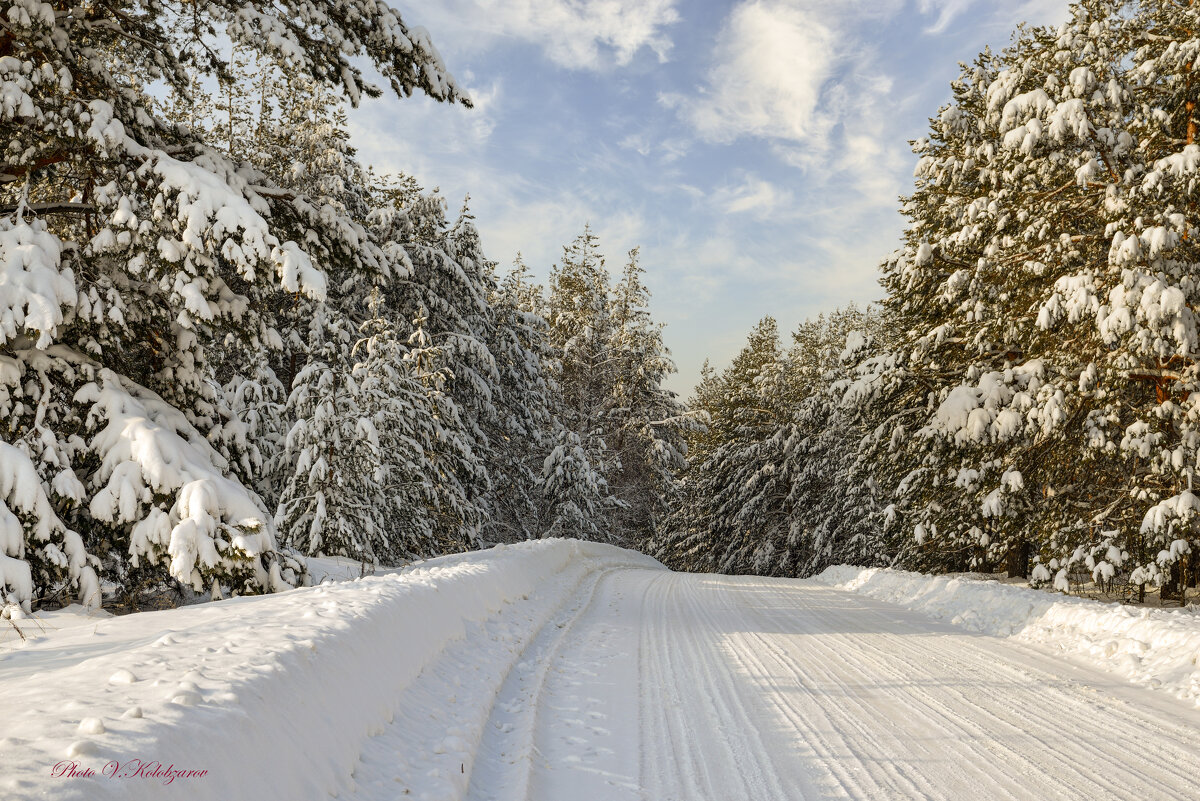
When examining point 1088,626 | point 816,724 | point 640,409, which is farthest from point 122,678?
point 640,409

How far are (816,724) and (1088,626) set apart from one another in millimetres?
→ 5020

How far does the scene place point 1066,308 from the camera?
1065cm

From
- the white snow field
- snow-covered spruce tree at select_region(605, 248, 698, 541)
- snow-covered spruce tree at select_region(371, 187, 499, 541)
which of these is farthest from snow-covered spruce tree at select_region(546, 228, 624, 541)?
the white snow field

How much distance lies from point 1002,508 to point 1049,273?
4.32 meters

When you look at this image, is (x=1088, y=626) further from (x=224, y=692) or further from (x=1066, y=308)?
(x=224, y=692)

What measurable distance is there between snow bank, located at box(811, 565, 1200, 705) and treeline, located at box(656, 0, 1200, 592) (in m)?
1.45

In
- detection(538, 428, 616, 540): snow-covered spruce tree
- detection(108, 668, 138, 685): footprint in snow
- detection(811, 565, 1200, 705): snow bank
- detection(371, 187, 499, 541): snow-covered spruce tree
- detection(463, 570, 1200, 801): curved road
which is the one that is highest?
detection(371, 187, 499, 541): snow-covered spruce tree

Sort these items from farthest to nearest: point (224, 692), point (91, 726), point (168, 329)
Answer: point (168, 329) → point (224, 692) → point (91, 726)

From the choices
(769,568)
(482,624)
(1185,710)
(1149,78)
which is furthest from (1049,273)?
(769,568)

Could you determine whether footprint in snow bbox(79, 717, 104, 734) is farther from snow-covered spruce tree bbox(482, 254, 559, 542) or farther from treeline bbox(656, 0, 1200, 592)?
snow-covered spruce tree bbox(482, 254, 559, 542)

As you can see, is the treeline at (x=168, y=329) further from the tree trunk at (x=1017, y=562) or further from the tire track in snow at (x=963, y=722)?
the tree trunk at (x=1017, y=562)

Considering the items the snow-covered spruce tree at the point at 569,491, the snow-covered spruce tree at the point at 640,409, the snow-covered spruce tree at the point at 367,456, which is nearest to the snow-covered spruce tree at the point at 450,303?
the snow-covered spruce tree at the point at 367,456

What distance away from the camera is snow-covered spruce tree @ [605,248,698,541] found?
3036 centimetres

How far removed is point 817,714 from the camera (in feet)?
17.6
